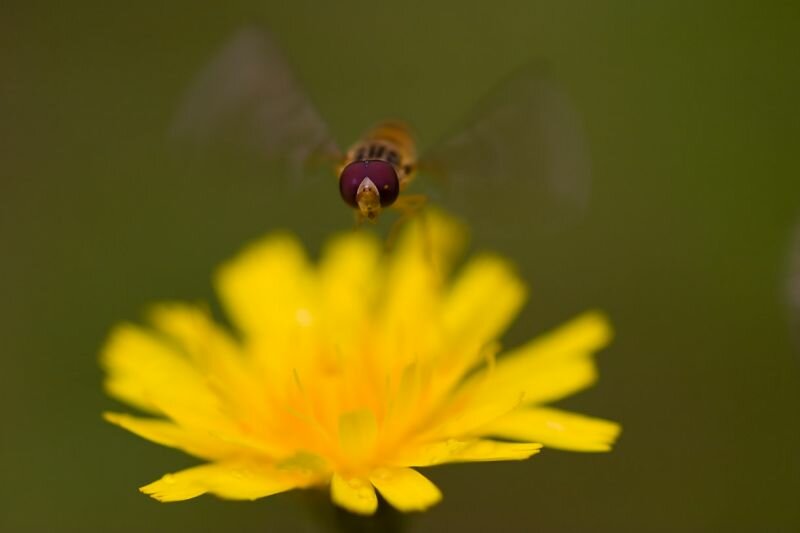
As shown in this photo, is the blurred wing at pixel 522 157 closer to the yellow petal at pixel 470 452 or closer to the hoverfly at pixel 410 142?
Answer: the hoverfly at pixel 410 142

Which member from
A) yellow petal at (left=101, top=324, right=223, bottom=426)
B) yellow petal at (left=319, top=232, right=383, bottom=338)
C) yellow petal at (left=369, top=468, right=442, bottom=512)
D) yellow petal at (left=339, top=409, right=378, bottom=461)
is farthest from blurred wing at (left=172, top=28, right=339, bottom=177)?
yellow petal at (left=369, top=468, right=442, bottom=512)

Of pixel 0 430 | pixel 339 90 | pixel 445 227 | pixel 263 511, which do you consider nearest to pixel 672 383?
pixel 445 227

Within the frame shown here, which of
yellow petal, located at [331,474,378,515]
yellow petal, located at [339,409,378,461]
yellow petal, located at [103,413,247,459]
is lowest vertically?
yellow petal, located at [331,474,378,515]

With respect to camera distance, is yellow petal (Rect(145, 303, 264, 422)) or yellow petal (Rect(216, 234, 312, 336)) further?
yellow petal (Rect(216, 234, 312, 336))

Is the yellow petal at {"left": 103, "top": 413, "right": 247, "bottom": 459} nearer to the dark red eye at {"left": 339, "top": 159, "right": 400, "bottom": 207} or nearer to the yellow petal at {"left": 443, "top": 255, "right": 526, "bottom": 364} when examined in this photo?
the dark red eye at {"left": 339, "top": 159, "right": 400, "bottom": 207}

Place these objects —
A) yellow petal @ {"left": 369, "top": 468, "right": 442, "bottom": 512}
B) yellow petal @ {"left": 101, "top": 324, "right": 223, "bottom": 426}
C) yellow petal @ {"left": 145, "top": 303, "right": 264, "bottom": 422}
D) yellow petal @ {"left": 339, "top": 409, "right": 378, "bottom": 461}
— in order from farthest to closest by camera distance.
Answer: yellow petal @ {"left": 145, "top": 303, "right": 264, "bottom": 422}
yellow petal @ {"left": 101, "top": 324, "right": 223, "bottom": 426}
yellow petal @ {"left": 339, "top": 409, "right": 378, "bottom": 461}
yellow petal @ {"left": 369, "top": 468, "right": 442, "bottom": 512}

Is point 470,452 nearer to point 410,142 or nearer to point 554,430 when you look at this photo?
point 554,430
